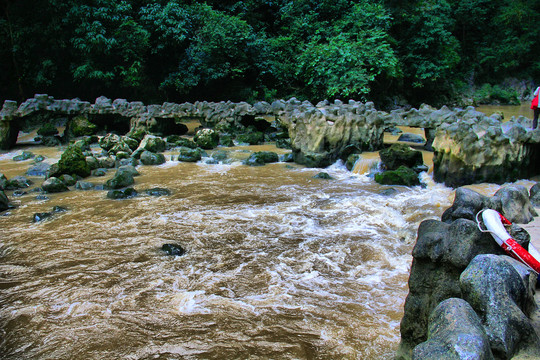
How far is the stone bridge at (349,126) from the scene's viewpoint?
8367 mm

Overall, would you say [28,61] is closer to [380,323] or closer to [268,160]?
[268,160]

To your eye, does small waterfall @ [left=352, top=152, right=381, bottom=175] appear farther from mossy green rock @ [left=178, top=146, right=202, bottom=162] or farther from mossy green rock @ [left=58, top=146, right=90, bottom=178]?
mossy green rock @ [left=58, top=146, right=90, bottom=178]

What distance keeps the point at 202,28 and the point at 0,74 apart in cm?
831

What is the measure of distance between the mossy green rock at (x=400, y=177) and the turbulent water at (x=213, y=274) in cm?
41

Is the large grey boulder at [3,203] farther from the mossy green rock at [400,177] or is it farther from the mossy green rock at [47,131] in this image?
the mossy green rock at [47,131]

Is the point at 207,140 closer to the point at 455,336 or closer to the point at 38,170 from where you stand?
the point at 38,170

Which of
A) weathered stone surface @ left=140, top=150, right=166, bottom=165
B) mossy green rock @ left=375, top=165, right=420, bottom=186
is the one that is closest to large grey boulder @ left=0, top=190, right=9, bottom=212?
weathered stone surface @ left=140, top=150, right=166, bottom=165

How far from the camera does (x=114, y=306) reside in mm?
4590

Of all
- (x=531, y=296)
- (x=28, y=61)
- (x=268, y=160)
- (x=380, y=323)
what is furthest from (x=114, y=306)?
(x=28, y=61)

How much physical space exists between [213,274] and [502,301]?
140 inches

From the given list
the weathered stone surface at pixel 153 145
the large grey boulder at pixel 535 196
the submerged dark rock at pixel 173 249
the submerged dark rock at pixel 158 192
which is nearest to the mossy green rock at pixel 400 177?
the large grey boulder at pixel 535 196

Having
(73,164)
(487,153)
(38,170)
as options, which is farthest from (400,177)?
(38,170)

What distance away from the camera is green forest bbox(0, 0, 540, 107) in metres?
17.1

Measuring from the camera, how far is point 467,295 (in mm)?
2475
